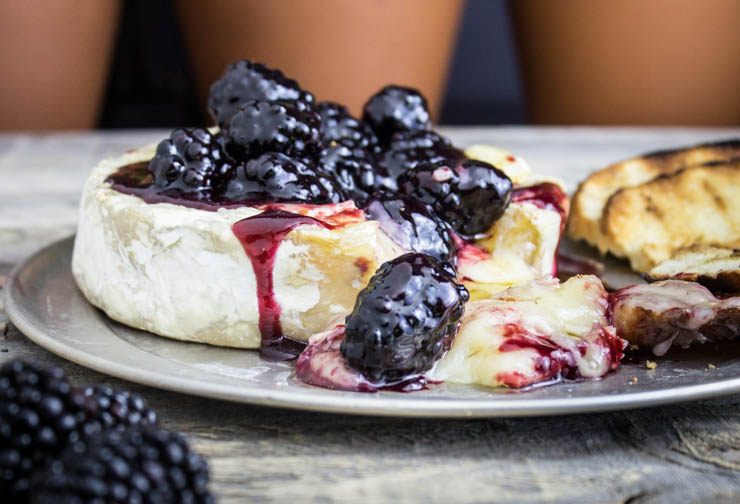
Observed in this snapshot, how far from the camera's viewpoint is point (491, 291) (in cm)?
169

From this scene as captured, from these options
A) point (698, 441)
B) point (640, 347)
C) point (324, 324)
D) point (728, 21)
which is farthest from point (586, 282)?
point (728, 21)

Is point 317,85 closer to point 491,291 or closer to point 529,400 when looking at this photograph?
point 491,291

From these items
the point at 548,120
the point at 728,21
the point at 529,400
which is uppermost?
the point at 728,21

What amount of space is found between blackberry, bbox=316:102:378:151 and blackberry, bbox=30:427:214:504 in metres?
0.99

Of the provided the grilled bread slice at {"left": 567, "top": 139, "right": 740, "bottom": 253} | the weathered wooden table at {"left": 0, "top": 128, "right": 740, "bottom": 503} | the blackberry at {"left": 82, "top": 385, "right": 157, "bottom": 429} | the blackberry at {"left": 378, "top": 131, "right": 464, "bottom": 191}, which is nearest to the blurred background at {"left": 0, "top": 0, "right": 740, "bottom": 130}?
the grilled bread slice at {"left": 567, "top": 139, "right": 740, "bottom": 253}

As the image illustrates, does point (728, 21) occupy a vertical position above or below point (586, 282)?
above

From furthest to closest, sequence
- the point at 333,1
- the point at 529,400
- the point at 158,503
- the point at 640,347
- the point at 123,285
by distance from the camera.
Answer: the point at 333,1 < the point at 123,285 < the point at 640,347 < the point at 529,400 < the point at 158,503

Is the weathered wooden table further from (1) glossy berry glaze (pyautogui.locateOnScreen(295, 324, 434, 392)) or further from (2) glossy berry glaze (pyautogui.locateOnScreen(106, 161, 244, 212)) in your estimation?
(2) glossy berry glaze (pyautogui.locateOnScreen(106, 161, 244, 212))

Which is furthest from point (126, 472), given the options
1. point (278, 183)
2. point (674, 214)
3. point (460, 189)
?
point (674, 214)

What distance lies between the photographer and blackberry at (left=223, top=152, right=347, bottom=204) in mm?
1615

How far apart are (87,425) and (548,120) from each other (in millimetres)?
3521

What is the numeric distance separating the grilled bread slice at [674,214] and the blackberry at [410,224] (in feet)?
2.22

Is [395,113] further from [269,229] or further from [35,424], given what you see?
[35,424]

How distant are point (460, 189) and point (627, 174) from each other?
3.09ft
